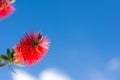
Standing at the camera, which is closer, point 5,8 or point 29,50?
point 29,50

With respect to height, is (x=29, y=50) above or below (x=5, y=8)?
below

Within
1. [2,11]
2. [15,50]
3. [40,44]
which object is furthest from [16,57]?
[2,11]

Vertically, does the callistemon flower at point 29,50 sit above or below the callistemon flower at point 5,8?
below

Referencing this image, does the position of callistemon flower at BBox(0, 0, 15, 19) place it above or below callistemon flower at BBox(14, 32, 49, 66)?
above
